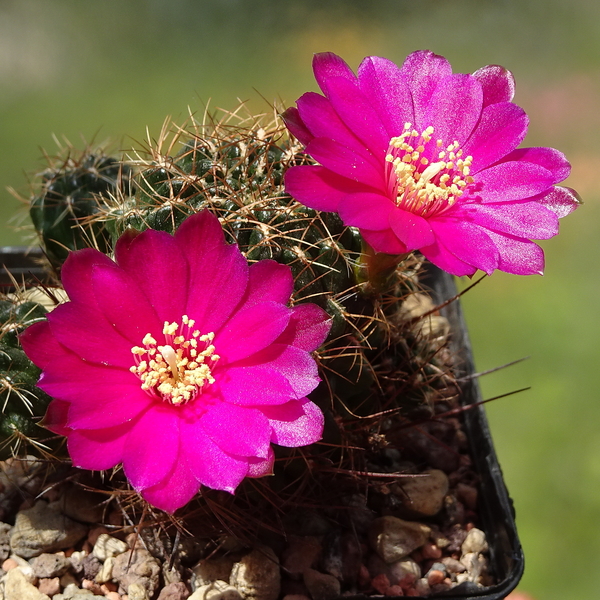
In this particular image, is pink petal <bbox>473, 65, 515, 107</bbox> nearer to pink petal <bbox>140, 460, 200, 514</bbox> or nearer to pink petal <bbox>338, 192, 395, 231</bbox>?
pink petal <bbox>338, 192, 395, 231</bbox>

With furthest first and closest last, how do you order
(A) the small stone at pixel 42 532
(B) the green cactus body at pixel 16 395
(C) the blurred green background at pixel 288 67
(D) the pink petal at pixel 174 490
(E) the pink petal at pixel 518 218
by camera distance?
1. (C) the blurred green background at pixel 288 67
2. (A) the small stone at pixel 42 532
3. (B) the green cactus body at pixel 16 395
4. (E) the pink petal at pixel 518 218
5. (D) the pink petal at pixel 174 490

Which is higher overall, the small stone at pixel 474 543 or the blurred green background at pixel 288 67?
the blurred green background at pixel 288 67

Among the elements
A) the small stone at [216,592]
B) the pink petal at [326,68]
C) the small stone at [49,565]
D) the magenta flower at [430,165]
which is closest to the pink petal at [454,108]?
the magenta flower at [430,165]

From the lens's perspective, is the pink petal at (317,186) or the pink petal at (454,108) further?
the pink petal at (454,108)

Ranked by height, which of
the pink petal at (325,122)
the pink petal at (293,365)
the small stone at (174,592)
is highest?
the pink petal at (325,122)

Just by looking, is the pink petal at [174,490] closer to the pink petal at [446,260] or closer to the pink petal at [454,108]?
the pink petal at [446,260]

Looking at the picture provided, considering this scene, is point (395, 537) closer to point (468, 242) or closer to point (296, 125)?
point (468, 242)

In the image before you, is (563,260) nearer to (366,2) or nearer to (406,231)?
(366,2)
